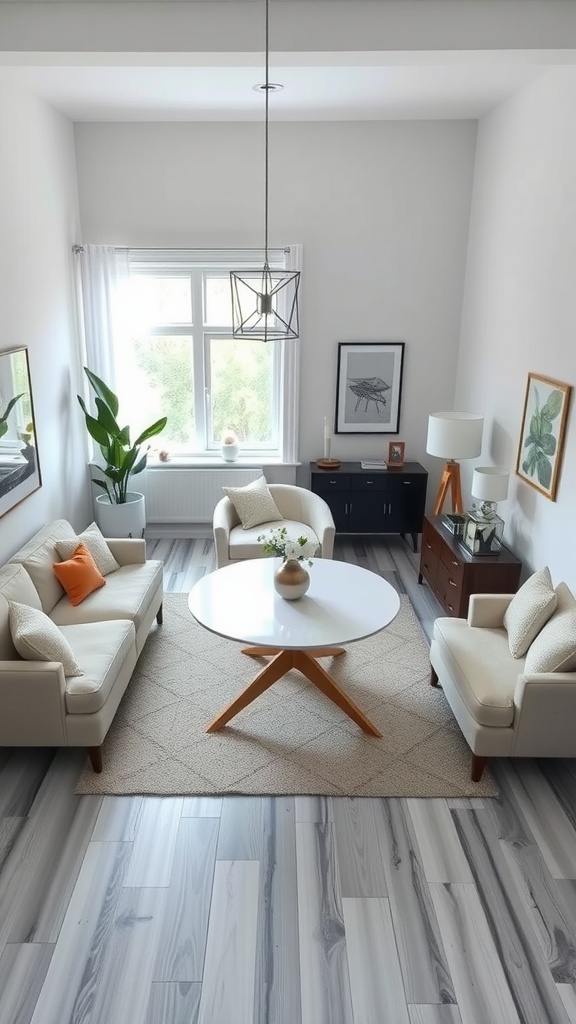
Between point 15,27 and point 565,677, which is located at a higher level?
point 15,27

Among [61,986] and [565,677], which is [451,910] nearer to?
[565,677]

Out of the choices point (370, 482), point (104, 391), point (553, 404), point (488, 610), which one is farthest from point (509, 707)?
point (104, 391)

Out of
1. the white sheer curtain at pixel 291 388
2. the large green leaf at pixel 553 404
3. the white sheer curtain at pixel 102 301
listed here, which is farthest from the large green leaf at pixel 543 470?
the white sheer curtain at pixel 102 301

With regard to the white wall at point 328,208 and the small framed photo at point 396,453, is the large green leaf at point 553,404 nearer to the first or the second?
the small framed photo at point 396,453

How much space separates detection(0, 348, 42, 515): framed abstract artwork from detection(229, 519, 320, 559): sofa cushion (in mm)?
1380

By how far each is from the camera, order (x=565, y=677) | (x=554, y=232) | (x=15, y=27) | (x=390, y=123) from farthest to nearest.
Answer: (x=390, y=123) → (x=554, y=232) → (x=15, y=27) → (x=565, y=677)

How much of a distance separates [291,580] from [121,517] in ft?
7.49

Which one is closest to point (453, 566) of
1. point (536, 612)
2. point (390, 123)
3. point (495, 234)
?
point (536, 612)

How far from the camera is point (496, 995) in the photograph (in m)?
2.23

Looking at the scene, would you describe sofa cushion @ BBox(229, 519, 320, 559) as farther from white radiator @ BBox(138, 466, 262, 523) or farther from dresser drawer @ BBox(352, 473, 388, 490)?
white radiator @ BBox(138, 466, 262, 523)

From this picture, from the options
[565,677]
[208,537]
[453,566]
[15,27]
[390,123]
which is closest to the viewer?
[565,677]

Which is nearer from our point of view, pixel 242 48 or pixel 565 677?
pixel 565 677

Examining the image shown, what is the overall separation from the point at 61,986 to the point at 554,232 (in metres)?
4.26

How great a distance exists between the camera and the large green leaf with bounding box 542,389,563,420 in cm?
382
